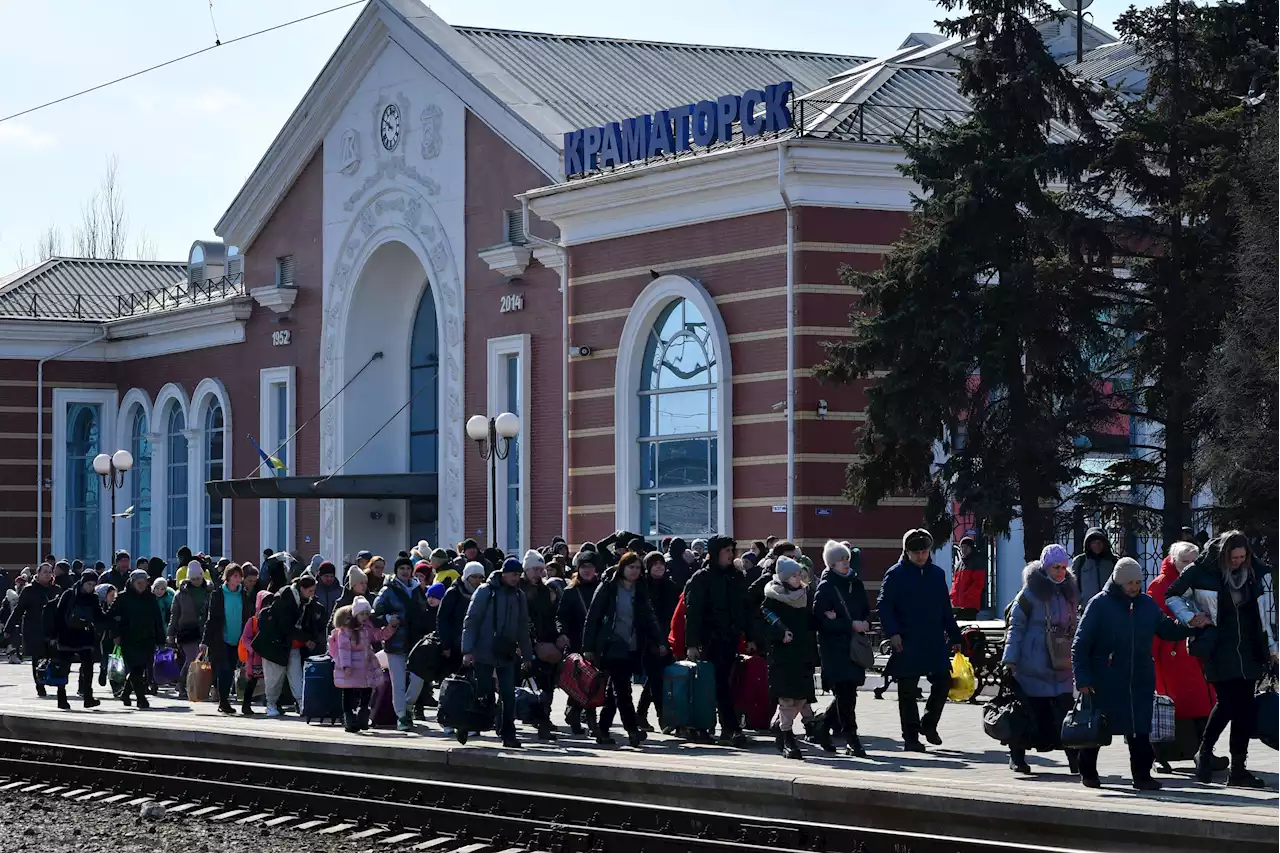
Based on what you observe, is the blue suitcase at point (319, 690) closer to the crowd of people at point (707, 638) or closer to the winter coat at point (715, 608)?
the crowd of people at point (707, 638)

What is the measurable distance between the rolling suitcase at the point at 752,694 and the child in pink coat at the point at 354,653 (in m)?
3.63

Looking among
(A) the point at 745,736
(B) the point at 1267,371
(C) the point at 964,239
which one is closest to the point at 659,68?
(C) the point at 964,239

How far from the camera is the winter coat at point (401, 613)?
21328 mm

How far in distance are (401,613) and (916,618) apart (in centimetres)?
618

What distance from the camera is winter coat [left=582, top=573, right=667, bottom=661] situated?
18.6 m

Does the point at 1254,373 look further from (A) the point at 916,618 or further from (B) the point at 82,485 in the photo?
(B) the point at 82,485

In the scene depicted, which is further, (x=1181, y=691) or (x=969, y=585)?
(x=969, y=585)

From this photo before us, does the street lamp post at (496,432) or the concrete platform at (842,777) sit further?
the street lamp post at (496,432)

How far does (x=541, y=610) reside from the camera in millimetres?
19672

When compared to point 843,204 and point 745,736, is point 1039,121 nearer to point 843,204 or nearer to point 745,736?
point 843,204

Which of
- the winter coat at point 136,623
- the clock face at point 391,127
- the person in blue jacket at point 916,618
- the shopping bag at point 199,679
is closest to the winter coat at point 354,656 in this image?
the winter coat at point 136,623

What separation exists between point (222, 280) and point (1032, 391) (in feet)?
86.2

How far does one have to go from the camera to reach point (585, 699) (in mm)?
18781

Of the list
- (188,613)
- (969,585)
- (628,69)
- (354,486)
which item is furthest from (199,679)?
(628,69)
